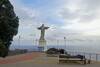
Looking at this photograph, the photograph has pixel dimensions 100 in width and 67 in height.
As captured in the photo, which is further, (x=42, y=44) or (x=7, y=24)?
(x=42, y=44)

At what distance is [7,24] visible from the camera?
20.0 metres

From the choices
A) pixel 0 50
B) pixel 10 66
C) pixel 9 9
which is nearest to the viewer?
pixel 0 50

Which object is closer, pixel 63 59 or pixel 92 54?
pixel 63 59

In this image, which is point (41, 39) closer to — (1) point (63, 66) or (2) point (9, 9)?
(1) point (63, 66)

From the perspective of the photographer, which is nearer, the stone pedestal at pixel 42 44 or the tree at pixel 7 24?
the tree at pixel 7 24

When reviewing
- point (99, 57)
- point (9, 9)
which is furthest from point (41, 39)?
point (9, 9)

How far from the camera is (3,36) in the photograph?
2036 cm

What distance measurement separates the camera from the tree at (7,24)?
19875mm

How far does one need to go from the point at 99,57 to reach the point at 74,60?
26.4 ft

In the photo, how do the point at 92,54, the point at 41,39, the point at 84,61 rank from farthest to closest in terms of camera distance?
the point at 41,39
the point at 92,54
the point at 84,61

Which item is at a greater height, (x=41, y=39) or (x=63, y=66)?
(x=41, y=39)

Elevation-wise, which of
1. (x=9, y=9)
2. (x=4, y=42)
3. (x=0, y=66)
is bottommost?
(x=0, y=66)

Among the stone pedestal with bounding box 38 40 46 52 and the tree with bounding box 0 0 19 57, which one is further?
the stone pedestal with bounding box 38 40 46 52

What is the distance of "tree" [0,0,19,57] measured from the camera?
19.9m
